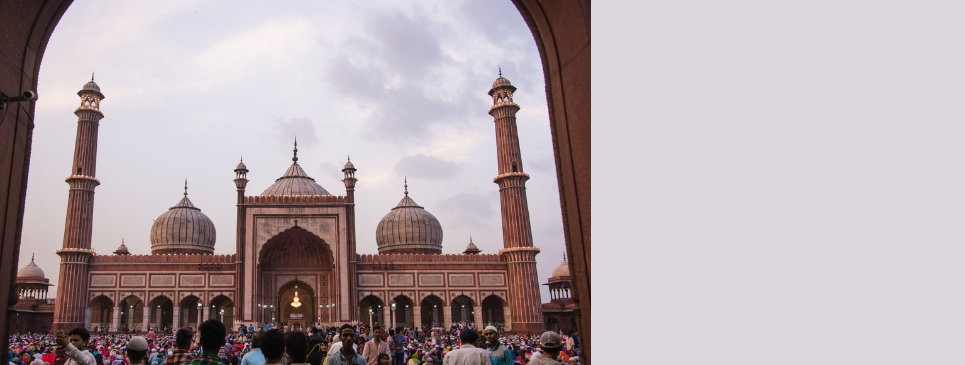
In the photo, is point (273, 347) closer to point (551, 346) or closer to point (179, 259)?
point (551, 346)

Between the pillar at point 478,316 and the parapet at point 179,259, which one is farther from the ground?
the parapet at point 179,259

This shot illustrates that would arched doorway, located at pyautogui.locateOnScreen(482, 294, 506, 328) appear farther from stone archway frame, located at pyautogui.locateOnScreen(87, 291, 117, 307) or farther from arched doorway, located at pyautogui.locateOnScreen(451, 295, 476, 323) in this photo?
stone archway frame, located at pyautogui.locateOnScreen(87, 291, 117, 307)

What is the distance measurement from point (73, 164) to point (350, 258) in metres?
12.2

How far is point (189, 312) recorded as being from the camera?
29.9 metres

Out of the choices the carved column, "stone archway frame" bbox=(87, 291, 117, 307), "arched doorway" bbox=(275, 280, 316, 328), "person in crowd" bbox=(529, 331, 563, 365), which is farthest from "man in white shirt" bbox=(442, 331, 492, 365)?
"stone archway frame" bbox=(87, 291, 117, 307)

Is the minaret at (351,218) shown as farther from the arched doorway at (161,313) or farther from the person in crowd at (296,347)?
the person in crowd at (296,347)

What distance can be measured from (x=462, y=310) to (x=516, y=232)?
19.1 feet

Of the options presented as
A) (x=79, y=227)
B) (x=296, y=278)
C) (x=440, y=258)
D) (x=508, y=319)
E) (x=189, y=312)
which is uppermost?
(x=79, y=227)

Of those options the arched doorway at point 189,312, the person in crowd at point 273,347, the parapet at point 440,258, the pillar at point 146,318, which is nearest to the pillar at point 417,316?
the parapet at point 440,258

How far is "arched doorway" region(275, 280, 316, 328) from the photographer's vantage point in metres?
29.4

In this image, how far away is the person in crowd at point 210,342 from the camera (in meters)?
3.36

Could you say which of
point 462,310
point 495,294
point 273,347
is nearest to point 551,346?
point 273,347

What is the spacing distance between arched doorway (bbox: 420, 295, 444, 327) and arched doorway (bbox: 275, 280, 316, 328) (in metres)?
5.32

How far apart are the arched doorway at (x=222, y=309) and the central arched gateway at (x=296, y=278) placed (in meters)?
1.86
